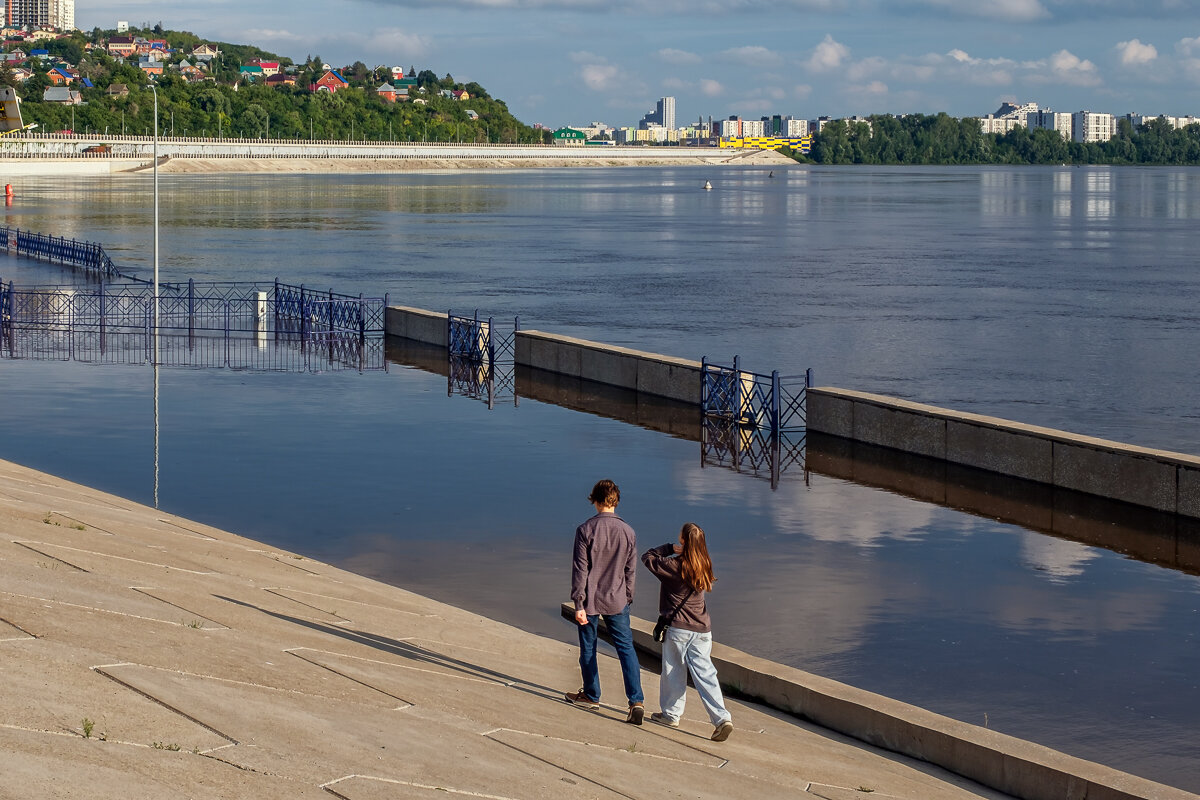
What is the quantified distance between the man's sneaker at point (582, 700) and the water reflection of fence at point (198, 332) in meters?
24.3

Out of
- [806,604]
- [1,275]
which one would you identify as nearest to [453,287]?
[1,275]

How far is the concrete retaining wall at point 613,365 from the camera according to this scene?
2906 cm

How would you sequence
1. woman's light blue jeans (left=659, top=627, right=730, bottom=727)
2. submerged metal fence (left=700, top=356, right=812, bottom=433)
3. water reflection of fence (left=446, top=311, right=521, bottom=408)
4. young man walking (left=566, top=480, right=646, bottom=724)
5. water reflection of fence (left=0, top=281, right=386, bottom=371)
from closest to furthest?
young man walking (left=566, top=480, right=646, bottom=724)
woman's light blue jeans (left=659, top=627, right=730, bottom=727)
submerged metal fence (left=700, top=356, right=812, bottom=433)
water reflection of fence (left=446, top=311, right=521, bottom=408)
water reflection of fence (left=0, top=281, right=386, bottom=371)

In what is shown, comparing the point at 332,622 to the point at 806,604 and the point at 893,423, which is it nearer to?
the point at 806,604

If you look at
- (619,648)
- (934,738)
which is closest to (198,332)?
(619,648)

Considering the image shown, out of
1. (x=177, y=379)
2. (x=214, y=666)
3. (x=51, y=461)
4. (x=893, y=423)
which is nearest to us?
(x=214, y=666)

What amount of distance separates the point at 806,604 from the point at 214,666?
23.8 ft

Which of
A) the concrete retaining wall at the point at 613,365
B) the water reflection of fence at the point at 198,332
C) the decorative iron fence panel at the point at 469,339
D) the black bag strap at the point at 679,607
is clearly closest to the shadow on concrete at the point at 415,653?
the black bag strap at the point at 679,607

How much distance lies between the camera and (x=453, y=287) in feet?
203

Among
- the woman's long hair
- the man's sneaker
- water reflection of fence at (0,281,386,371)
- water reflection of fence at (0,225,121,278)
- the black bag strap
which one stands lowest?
the man's sneaker

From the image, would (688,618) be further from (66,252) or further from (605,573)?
(66,252)

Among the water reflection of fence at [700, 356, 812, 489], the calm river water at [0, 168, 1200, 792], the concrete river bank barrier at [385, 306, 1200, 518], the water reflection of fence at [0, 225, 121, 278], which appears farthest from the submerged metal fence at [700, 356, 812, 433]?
the water reflection of fence at [0, 225, 121, 278]

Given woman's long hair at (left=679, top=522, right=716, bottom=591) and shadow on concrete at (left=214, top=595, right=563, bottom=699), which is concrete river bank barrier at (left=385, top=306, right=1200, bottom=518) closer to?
shadow on concrete at (left=214, top=595, right=563, bottom=699)

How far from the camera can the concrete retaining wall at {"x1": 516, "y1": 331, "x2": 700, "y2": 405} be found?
95.3 ft
